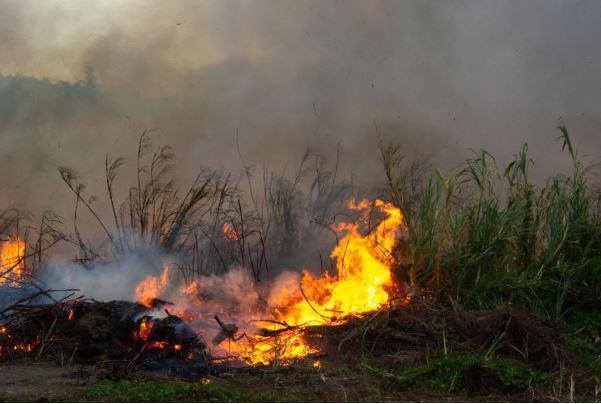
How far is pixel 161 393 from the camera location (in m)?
5.58

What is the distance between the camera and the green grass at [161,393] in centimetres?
554

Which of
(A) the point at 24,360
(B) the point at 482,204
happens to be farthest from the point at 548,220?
(A) the point at 24,360

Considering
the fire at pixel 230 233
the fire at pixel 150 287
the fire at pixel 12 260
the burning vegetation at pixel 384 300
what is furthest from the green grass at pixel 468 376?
the fire at pixel 230 233

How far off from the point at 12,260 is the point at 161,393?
200 inches

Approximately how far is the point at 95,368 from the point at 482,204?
457 cm

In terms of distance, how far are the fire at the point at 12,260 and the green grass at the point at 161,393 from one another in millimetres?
3259

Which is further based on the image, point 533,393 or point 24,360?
point 24,360

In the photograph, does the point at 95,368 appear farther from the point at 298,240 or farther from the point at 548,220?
the point at 548,220

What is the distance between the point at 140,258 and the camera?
33.5ft

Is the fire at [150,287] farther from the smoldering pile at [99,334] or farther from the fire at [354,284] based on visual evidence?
the fire at [354,284]

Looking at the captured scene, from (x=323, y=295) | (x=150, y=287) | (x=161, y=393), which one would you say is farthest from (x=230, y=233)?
(x=161, y=393)

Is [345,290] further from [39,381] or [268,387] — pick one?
[39,381]

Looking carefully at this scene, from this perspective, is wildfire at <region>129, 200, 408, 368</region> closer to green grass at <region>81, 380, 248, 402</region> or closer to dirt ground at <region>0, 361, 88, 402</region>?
dirt ground at <region>0, 361, 88, 402</region>

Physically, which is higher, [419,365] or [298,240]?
[298,240]
